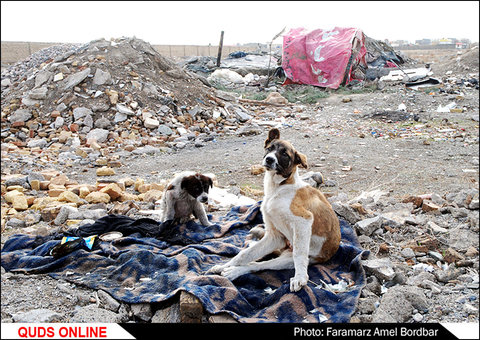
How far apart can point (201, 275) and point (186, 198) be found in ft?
5.25

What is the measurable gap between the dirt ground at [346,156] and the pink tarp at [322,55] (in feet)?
10.7

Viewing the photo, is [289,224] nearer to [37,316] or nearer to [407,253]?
[407,253]

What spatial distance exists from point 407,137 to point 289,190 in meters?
8.12

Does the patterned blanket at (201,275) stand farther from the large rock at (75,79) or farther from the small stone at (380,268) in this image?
the large rock at (75,79)

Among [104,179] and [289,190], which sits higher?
[289,190]

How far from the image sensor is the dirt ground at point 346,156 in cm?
367

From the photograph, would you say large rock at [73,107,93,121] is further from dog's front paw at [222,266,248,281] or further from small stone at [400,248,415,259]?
small stone at [400,248,415,259]

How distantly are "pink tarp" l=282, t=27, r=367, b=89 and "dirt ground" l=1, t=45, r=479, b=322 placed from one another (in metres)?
3.25

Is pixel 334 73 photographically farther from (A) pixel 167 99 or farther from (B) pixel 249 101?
(A) pixel 167 99

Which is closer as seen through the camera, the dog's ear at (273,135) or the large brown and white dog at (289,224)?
the large brown and white dog at (289,224)

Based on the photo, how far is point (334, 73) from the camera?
1848 cm

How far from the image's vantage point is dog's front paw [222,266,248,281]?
375 centimetres

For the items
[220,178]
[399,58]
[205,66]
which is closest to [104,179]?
[220,178]

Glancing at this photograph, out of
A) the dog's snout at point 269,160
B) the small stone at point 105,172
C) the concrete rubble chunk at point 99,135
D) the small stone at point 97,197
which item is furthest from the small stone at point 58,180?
the dog's snout at point 269,160
